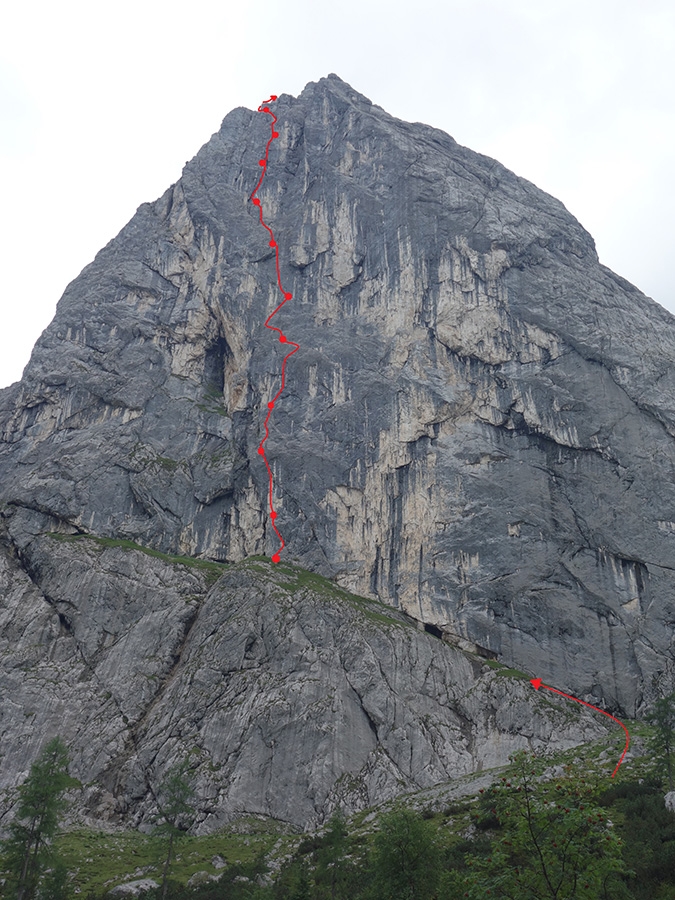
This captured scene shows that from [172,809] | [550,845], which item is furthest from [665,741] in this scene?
[550,845]

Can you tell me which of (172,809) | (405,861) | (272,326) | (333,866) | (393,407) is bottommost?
(172,809)

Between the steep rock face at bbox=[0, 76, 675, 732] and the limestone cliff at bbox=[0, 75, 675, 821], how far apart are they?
354 mm

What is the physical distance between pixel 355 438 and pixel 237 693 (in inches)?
1546

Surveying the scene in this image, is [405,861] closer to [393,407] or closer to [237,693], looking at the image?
[237,693]

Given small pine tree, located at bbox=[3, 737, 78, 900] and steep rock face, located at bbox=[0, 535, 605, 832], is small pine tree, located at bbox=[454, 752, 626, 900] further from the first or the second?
steep rock face, located at bbox=[0, 535, 605, 832]

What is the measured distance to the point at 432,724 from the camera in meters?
68.8

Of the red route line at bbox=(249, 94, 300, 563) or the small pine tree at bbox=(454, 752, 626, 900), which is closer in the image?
the small pine tree at bbox=(454, 752, 626, 900)

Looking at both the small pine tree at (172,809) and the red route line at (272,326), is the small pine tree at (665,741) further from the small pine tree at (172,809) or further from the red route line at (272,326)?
the red route line at (272,326)

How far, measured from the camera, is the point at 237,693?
68.7m

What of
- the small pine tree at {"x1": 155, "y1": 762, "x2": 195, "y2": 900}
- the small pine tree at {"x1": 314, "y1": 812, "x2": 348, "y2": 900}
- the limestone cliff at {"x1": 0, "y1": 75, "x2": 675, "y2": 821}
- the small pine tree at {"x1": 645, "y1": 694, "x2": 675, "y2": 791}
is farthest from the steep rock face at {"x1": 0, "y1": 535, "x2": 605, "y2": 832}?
the small pine tree at {"x1": 314, "y1": 812, "x2": 348, "y2": 900}

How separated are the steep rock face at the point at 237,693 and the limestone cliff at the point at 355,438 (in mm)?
474

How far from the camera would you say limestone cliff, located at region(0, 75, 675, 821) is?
75.6m

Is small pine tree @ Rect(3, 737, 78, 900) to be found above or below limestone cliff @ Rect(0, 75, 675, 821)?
below

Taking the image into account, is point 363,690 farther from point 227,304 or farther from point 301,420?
point 227,304
